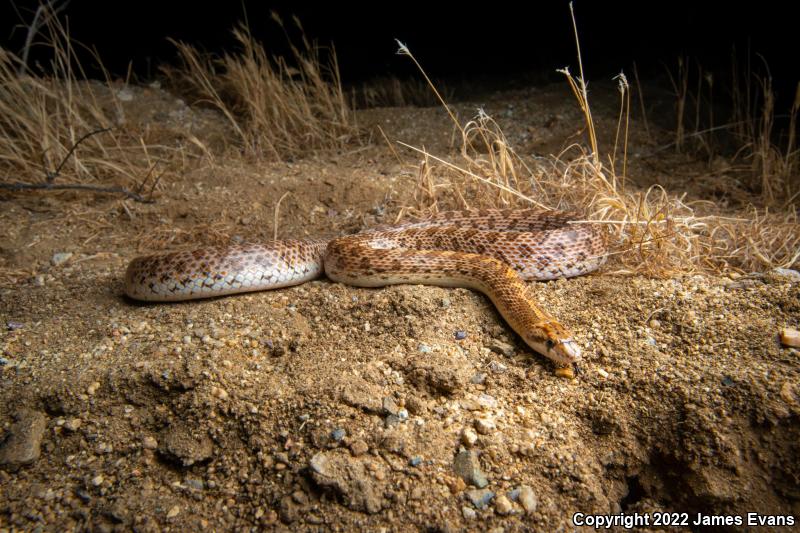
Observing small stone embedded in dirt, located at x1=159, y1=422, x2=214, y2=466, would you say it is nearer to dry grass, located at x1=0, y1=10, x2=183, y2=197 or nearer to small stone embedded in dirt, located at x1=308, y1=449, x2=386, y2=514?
small stone embedded in dirt, located at x1=308, y1=449, x2=386, y2=514

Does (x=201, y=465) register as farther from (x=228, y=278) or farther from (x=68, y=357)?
(x=228, y=278)

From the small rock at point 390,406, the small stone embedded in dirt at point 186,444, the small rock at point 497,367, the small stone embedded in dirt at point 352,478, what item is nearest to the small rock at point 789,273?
the small rock at point 497,367

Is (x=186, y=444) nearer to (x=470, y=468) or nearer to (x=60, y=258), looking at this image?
(x=470, y=468)

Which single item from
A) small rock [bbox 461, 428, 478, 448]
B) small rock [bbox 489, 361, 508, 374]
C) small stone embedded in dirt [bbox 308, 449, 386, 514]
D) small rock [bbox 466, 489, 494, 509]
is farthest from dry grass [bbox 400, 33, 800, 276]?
small stone embedded in dirt [bbox 308, 449, 386, 514]

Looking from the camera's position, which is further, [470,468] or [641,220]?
[641,220]

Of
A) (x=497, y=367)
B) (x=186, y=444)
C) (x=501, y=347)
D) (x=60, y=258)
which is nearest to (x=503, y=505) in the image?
(x=497, y=367)
